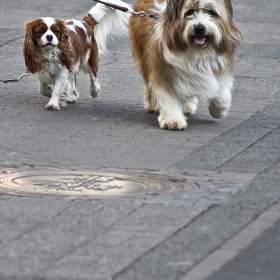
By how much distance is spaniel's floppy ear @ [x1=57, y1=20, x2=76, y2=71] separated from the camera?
9.68 metres

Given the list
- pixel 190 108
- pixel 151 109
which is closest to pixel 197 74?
pixel 190 108

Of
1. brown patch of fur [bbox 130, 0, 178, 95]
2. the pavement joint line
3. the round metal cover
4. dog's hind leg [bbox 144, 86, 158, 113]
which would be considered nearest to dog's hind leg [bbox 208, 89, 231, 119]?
brown patch of fur [bbox 130, 0, 178, 95]

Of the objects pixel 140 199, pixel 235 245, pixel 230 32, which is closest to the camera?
pixel 235 245

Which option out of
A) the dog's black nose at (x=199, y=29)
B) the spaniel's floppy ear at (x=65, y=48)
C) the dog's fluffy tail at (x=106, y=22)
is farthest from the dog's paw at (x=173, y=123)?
the dog's fluffy tail at (x=106, y=22)

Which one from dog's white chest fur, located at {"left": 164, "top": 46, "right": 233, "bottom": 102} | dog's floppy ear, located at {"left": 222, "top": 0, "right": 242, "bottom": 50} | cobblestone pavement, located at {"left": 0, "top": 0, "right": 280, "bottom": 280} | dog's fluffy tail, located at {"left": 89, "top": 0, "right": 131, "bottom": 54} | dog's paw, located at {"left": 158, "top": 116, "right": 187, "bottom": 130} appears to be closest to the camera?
cobblestone pavement, located at {"left": 0, "top": 0, "right": 280, "bottom": 280}

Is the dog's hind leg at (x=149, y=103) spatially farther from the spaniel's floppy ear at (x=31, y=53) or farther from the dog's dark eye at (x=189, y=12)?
the dog's dark eye at (x=189, y=12)

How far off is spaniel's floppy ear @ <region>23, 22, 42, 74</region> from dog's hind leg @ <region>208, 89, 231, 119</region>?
1.83m

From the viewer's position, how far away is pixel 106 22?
10.7 meters

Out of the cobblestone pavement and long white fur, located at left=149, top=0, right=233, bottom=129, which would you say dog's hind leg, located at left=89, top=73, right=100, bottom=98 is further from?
long white fur, located at left=149, top=0, right=233, bottom=129

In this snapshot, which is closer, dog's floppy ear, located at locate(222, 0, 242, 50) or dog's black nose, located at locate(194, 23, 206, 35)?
dog's black nose, located at locate(194, 23, 206, 35)

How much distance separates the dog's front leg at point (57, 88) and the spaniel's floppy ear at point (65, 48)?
0.39ft

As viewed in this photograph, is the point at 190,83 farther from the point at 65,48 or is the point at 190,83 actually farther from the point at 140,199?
the point at 140,199

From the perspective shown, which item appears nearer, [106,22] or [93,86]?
[93,86]

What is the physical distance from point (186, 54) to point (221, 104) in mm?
696
